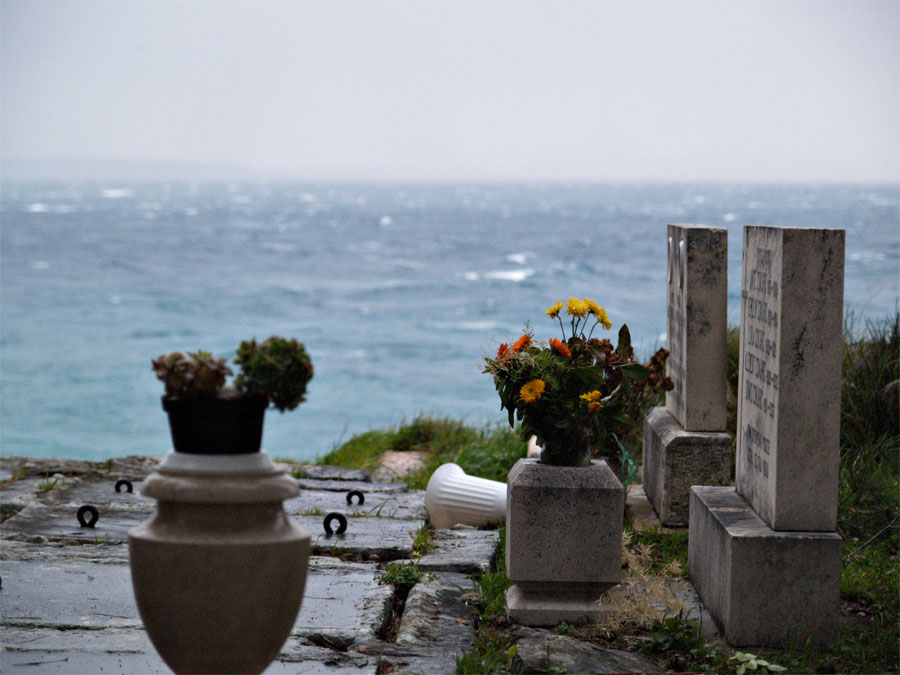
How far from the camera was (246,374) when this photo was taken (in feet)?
8.62

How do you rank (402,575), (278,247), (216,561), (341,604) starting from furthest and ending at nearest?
(278,247) → (402,575) → (341,604) → (216,561)

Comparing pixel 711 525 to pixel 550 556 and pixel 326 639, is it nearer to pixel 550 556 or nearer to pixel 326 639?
pixel 550 556

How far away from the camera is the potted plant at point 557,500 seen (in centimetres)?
405

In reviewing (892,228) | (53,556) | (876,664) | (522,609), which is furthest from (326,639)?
(892,228)

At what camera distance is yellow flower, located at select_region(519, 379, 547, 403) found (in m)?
4.11

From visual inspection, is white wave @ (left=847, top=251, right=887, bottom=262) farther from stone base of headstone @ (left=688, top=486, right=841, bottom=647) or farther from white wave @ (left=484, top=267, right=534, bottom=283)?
stone base of headstone @ (left=688, top=486, right=841, bottom=647)

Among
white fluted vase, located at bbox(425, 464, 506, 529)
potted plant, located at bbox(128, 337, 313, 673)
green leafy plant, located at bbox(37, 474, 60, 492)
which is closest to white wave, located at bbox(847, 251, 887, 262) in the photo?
white fluted vase, located at bbox(425, 464, 506, 529)

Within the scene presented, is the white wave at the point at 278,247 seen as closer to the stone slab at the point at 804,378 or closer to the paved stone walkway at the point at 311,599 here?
the paved stone walkway at the point at 311,599

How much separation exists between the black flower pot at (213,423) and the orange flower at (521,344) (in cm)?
195

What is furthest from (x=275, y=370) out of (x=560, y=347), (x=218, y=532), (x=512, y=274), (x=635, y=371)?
(x=512, y=274)

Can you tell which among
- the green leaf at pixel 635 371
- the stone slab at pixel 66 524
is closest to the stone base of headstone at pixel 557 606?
the green leaf at pixel 635 371

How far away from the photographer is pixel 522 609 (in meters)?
4.05

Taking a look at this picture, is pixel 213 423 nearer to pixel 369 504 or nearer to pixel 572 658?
pixel 572 658

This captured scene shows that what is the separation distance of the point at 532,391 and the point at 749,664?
1.46 meters
